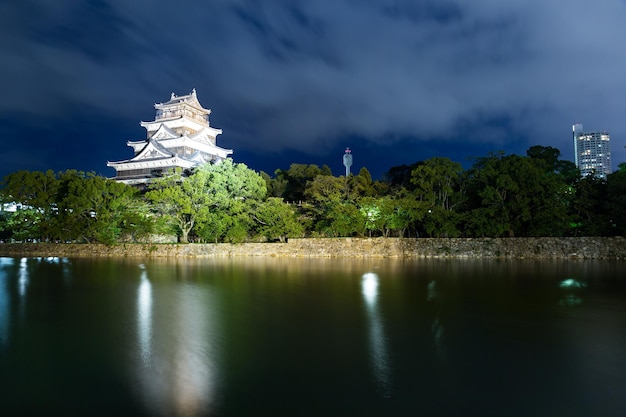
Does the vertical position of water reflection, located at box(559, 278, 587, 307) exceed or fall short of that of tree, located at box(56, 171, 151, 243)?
it falls short

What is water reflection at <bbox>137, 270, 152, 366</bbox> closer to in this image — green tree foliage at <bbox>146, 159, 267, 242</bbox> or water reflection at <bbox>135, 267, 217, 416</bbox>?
water reflection at <bbox>135, 267, 217, 416</bbox>

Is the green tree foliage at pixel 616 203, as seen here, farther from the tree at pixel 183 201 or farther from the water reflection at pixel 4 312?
the water reflection at pixel 4 312

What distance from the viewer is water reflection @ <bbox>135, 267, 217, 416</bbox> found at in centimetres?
354

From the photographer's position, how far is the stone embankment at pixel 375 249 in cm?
2016

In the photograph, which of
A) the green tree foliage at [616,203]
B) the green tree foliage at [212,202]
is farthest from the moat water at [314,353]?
the green tree foliage at [212,202]

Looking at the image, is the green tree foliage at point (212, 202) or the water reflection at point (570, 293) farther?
the green tree foliage at point (212, 202)

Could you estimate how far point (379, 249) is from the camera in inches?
867

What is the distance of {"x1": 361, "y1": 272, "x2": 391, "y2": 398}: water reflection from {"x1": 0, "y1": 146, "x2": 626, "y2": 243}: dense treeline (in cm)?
1443

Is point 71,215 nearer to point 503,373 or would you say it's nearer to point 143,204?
point 143,204

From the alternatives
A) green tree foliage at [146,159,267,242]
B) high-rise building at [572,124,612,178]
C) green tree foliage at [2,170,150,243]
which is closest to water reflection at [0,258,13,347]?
green tree foliage at [146,159,267,242]

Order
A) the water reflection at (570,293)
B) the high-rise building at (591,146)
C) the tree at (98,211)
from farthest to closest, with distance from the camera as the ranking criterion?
the high-rise building at (591,146) < the tree at (98,211) < the water reflection at (570,293)

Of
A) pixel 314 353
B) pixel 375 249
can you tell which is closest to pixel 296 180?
pixel 375 249

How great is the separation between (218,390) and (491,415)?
244cm

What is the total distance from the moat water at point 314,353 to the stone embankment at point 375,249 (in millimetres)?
11747
